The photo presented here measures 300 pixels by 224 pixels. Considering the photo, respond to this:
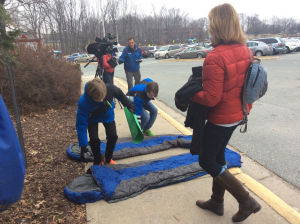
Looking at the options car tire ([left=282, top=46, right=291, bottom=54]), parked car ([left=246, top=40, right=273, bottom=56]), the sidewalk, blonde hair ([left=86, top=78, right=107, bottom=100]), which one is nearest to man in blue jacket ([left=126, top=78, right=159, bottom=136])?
blonde hair ([left=86, top=78, right=107, bottom=100])

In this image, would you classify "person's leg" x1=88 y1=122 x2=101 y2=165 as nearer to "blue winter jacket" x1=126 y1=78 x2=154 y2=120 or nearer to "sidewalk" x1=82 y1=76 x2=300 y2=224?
"sidewalk" x1=82 y1=76 x2=300 y2=224

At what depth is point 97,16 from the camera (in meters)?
54.7

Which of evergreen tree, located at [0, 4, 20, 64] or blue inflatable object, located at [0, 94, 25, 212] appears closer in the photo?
blue inflatable object, located at [0, 94, 25, 212]

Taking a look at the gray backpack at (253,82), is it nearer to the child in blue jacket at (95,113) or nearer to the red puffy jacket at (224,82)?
the red puffy jacket at (224,82)

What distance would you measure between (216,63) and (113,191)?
1770 millimetres

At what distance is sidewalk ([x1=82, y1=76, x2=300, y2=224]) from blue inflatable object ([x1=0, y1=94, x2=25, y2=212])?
1.42 metres

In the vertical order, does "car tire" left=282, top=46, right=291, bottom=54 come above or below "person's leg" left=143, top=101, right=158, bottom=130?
above

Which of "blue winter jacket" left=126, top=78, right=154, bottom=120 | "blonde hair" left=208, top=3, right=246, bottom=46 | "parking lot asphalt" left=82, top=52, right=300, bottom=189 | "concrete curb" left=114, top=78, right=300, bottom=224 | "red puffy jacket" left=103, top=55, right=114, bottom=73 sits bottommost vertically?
"concrete curb" left=114, top=78, right=300, bottom=224

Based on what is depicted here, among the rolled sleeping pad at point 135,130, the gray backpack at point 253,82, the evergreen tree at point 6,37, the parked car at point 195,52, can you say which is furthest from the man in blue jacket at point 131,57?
the parked car at point 195,52

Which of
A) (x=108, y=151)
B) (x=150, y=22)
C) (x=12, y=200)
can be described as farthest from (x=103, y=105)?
(x=150, y=22)

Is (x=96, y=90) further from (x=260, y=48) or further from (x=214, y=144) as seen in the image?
(x=260, y=48)

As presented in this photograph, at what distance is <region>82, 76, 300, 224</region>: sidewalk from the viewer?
2.34 m

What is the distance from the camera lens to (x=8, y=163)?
3.52 ft

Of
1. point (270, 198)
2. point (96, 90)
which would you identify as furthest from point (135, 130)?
point (270, 198)
